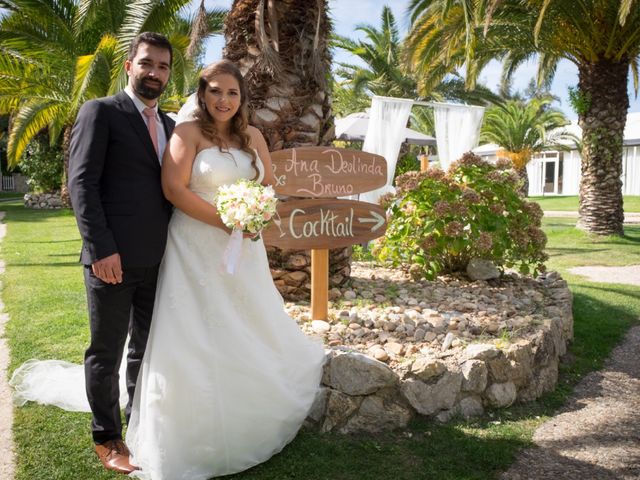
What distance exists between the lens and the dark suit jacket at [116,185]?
2.48 metres

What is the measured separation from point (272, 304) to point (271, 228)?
1.05 metres

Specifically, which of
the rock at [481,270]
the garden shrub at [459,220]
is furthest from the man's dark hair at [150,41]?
the rock at [481,270]

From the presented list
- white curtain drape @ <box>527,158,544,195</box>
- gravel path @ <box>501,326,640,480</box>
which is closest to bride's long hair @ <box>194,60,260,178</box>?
gravel path @ <box>501,326,640,480</box>

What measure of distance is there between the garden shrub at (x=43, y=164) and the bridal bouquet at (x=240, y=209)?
2271 centimetres

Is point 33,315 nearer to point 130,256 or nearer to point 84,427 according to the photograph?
point 84,427

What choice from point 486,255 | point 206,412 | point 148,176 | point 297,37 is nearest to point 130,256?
point 148,176

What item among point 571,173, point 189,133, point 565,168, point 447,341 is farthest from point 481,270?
point 565,168

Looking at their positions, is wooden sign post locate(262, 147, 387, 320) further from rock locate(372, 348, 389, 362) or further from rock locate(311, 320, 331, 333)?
rock locate(372, 348, 389, 362)

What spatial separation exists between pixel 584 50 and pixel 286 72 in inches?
358

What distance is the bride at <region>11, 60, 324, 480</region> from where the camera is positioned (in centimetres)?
269

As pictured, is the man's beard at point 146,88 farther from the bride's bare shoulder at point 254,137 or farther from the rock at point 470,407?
the rock at point 470,407

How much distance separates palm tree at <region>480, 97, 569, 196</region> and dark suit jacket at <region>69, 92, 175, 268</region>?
24332 mm

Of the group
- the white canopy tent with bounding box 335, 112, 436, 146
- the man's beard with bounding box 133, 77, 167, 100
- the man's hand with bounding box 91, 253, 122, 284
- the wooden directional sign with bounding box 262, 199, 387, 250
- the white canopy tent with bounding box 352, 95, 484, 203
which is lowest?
the man's hand with bounding box 91, 253, 122, 284

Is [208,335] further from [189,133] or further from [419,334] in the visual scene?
[419,334]
